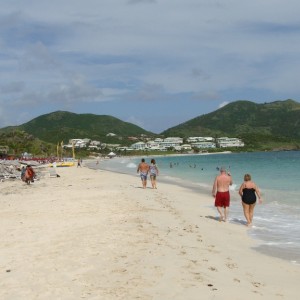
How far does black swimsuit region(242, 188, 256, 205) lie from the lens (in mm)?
13266

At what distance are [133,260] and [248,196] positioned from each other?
645cm

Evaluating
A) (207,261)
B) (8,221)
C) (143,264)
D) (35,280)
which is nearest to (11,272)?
(35,280)

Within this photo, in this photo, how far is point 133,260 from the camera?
790 cm

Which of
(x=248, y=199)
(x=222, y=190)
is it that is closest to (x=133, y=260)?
(x=248, y=199)

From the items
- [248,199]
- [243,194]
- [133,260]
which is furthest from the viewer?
[243,194]

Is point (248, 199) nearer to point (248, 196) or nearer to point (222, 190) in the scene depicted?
point (248, 196)

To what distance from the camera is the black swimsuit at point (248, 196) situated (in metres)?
13.3

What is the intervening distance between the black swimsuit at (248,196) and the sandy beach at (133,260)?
88 cm

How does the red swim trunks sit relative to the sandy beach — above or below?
above

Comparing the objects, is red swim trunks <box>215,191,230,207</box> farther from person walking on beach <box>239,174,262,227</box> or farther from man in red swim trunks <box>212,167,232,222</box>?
person walking on beach <box>239,174,262,227</box>

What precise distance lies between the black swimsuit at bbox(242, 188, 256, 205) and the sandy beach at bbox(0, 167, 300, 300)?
0.88 m

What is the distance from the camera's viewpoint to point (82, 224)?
11.8 metres

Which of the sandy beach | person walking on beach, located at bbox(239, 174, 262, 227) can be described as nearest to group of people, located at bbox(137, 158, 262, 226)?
person walking on beach, located at bbox(239, 174, 262, 227)

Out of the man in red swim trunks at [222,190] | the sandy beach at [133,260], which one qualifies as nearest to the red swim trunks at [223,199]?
the man in red swim trunks at [222,190]
